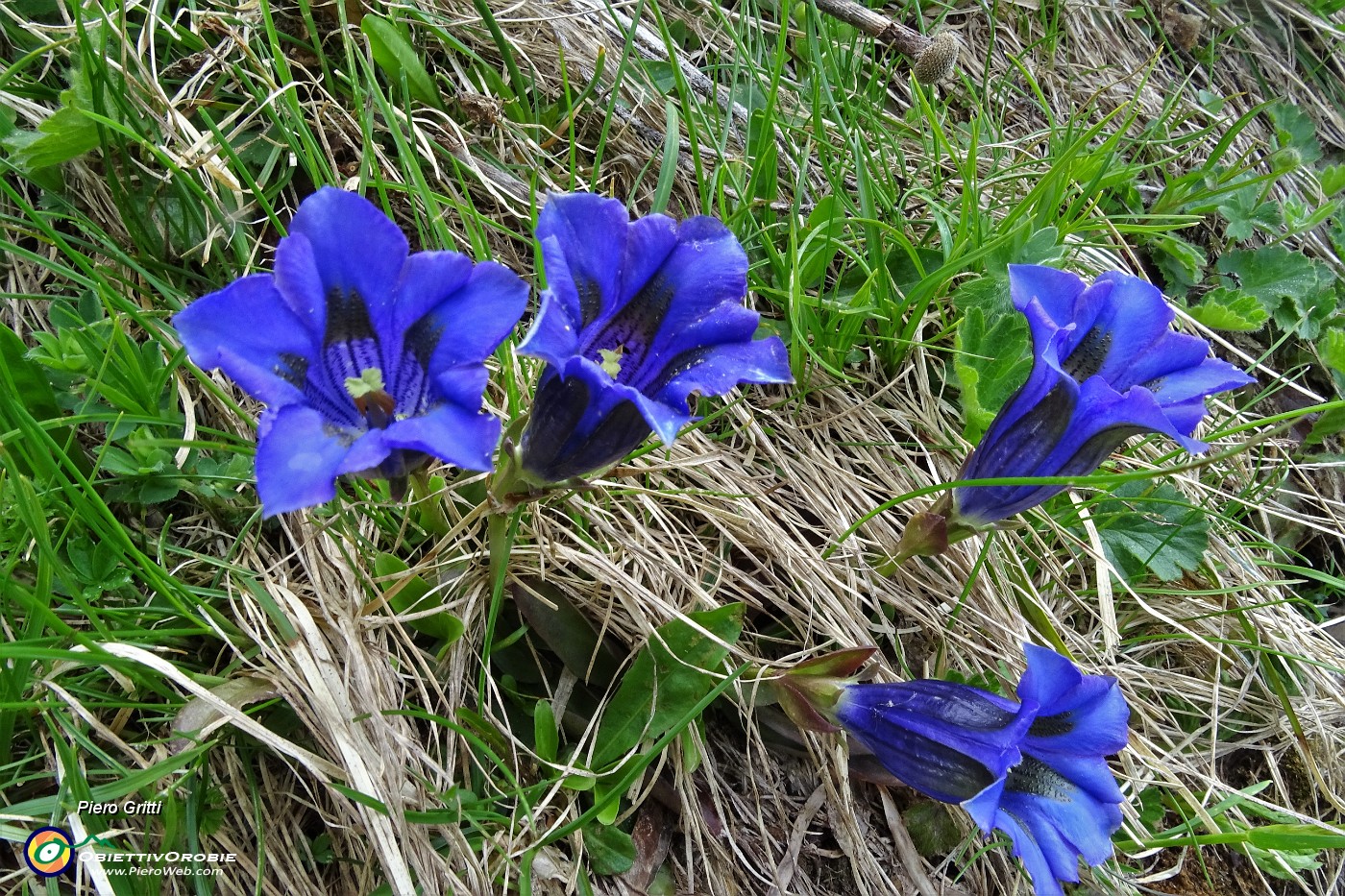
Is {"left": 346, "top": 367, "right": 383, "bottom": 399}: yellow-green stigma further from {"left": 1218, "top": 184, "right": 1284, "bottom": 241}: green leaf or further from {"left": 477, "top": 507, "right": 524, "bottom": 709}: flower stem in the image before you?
{"left": 1218, "top": 184, "right": 1284, "bottom": 241}: green leaf

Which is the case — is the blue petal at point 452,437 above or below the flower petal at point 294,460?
above

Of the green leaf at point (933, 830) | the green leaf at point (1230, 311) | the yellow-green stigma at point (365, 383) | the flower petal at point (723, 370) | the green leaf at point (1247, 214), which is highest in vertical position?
the flower petal at point (723, 370)

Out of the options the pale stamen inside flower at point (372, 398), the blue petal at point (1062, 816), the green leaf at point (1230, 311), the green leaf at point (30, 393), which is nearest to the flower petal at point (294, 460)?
the pale stamen inside flower at point (372, 398)

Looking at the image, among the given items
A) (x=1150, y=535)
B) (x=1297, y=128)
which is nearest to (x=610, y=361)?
(x=1150, y=535)

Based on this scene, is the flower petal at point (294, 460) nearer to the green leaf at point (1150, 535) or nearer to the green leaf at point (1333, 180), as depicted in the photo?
the green leaf at point (1150, 535)

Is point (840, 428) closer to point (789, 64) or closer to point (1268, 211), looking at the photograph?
point (789, 64)

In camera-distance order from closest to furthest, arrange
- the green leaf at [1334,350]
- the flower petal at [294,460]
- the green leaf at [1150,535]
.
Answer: the flower petal at [294,460] < the green leaf at [1150,535] < the green leaf at [1334,350]

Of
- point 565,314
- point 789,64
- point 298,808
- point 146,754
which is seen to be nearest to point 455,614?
point 298,808
